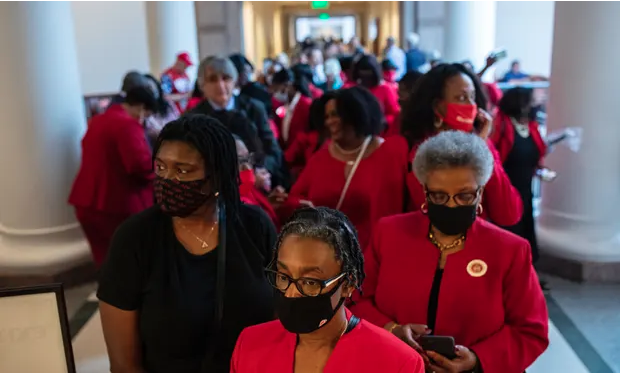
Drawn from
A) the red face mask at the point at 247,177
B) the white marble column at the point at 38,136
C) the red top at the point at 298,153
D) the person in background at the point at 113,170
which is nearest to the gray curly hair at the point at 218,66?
the person in background at the point at 113,170

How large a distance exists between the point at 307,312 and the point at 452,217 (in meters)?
0.73

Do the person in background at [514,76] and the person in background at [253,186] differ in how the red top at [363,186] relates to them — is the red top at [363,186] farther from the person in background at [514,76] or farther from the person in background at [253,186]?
the person in background at [514,76]

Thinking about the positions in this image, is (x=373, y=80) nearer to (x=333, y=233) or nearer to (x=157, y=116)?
(x=157, y=116)

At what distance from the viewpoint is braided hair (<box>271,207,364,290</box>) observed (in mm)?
1354

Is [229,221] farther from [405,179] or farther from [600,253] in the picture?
[600,253]

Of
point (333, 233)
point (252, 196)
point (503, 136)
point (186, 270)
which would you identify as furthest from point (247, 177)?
point (503, 136)

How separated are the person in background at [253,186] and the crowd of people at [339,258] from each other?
0.01m

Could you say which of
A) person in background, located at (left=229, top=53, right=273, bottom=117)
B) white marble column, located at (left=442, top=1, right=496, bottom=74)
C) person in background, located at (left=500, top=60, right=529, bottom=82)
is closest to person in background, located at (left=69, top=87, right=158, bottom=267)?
person in background, located at (left=229, top=53, right=273, bottom=117)

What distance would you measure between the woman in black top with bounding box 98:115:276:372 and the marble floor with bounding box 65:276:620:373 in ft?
5.04

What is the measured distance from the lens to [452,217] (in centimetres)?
189

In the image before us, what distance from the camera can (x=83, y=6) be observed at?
43.1 ft

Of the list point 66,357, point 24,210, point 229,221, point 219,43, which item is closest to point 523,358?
point 229,221

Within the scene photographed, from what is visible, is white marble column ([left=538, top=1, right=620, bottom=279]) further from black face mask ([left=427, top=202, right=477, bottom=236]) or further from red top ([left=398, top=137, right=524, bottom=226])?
black face mask ([left=427, top=202, right=477, bottom=236])

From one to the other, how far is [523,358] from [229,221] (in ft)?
3.44
